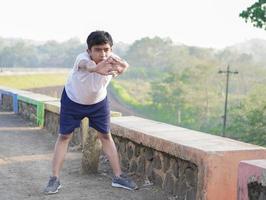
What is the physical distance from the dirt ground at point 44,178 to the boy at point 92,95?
13 centimetres

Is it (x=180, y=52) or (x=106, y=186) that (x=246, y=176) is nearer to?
(x=106, y=186)

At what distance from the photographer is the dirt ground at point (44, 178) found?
433 cm

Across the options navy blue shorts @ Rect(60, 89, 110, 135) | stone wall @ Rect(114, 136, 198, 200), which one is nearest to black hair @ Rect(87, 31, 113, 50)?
navy blue shorts @ Rect(60, 89, 110, 135)

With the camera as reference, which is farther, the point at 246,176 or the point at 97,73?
the point at 97,73

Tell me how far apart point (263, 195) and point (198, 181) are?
851mm

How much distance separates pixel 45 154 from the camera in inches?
251

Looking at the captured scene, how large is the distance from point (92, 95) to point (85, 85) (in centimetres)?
11

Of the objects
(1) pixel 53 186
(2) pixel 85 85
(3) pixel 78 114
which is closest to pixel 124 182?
(1) pixel 53 186

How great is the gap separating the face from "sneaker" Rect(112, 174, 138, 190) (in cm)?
105

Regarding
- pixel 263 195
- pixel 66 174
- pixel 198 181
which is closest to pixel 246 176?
pixel 263 195

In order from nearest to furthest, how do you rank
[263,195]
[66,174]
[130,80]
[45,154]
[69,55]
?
[263,195] < [66,174] < [45,154] < [130,80] < [69,55]

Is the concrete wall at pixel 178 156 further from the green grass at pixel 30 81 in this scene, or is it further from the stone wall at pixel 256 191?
the green grass at pixel 30 81

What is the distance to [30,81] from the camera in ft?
144

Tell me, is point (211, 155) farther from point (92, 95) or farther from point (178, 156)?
point (92, 95)
